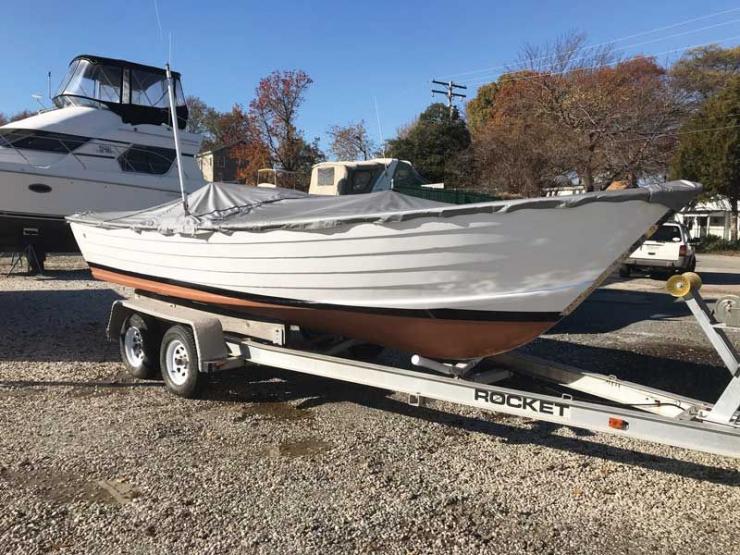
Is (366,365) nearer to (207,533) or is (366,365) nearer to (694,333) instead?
(207,533)

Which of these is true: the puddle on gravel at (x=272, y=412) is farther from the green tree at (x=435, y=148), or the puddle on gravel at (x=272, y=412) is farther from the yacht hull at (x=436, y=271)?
the green tree at (x=435, y=148)

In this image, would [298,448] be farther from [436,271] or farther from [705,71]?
[705,71]

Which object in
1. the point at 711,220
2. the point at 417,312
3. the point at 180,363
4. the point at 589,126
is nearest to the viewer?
the point at 417,312

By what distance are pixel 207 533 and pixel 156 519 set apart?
0.36 meters

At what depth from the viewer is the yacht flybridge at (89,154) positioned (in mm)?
12906

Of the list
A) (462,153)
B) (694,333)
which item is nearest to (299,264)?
(694,333)

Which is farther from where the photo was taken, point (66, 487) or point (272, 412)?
point (272, 412)

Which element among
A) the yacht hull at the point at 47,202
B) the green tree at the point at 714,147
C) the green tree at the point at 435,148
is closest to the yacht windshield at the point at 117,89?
the yacht hull at the point at 47,202

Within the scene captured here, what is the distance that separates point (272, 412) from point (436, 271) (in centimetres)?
214

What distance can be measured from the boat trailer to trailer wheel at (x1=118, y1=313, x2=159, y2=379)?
1 cm

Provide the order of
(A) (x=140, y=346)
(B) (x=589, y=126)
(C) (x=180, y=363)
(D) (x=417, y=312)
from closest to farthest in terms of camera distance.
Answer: (D) (x=417, y=312), (C) (x=180, y=363), (A) (x=140, y=346), (B) (x=589, y=126)

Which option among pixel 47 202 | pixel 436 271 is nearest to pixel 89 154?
pixel 47 202

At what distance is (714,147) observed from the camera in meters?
28.1

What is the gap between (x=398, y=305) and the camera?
4445mm
